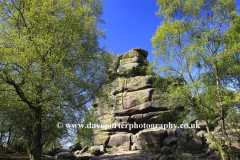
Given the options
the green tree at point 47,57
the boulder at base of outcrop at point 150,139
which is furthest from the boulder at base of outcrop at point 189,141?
the green tree at point 47,57

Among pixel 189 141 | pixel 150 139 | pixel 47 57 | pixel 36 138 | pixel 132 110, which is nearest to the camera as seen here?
pixel 47 57

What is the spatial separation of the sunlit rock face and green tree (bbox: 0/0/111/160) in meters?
9.66

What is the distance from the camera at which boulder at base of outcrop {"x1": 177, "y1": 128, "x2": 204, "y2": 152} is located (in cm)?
1439

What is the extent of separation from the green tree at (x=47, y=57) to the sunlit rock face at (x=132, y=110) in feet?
31.7

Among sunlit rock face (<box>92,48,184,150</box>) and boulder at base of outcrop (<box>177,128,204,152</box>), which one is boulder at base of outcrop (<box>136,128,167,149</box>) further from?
boulder at base of outcrop (<box>177,128,204,152</box>)

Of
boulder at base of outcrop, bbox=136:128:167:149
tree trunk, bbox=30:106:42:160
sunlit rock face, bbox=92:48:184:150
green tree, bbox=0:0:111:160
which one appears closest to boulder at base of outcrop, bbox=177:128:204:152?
boulder at base of outcrop, bbox=136:128:167:149

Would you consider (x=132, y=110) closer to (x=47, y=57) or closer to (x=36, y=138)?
(x=36, y=138)

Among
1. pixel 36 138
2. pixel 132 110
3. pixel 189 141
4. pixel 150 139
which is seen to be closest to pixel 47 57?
pixel 36 138

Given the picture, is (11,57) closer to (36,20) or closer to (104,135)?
(36,20)

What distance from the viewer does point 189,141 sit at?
581 inches

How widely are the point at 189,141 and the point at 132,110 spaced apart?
32.1 feet

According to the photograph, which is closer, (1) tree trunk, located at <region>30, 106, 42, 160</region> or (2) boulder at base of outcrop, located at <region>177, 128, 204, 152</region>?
(1) tree trunk, located at <region>30, 106, 42, 160</region>

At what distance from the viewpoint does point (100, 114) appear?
26688mm

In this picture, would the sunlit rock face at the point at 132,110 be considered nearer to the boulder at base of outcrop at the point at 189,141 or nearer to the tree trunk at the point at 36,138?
the boulder at base of outcrop at the point at 189,141
